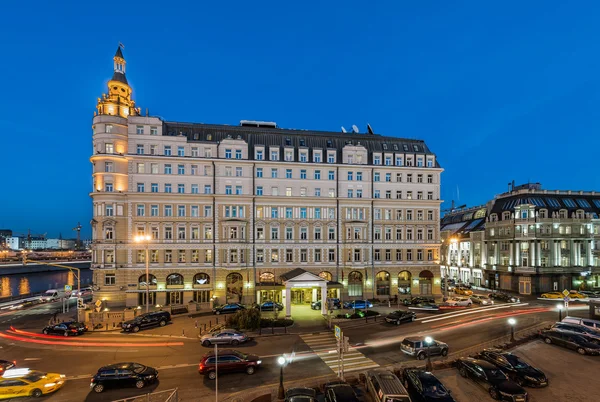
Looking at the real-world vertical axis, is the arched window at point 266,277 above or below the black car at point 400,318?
above

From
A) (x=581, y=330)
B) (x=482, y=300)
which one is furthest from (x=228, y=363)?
(x=482, y=300)

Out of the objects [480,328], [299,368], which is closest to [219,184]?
[299,368]

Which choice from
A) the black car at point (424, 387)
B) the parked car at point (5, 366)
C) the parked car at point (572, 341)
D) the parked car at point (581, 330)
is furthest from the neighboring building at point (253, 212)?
the black car at point (424, 387)

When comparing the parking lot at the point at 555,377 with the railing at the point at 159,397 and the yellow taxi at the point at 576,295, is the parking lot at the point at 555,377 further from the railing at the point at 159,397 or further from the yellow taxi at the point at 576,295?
the yellow taxi at the point at 576,295

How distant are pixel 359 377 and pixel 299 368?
4.82 metres

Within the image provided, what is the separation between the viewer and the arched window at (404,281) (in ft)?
181

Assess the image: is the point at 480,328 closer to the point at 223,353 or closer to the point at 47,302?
the point at 223,353

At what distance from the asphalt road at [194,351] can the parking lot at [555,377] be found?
13.9 feet

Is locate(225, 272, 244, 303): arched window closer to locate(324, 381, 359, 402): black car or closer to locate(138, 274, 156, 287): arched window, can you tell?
locate(138, 274, 156, 287): arched window

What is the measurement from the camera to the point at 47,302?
5862 cm

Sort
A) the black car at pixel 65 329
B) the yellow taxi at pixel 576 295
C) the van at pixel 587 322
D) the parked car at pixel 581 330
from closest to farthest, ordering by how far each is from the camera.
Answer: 1. the parked car at pixel 581 330
2. the van at pixel 587 322
3. the black car at pixel 65 329
4. the yellow taxi at pixel 576 295

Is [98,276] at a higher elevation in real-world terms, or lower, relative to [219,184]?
lower

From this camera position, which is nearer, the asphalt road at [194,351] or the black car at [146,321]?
the asphalt road at [194,351]

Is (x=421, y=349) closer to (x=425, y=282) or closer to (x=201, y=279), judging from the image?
(x=425, y=282)
